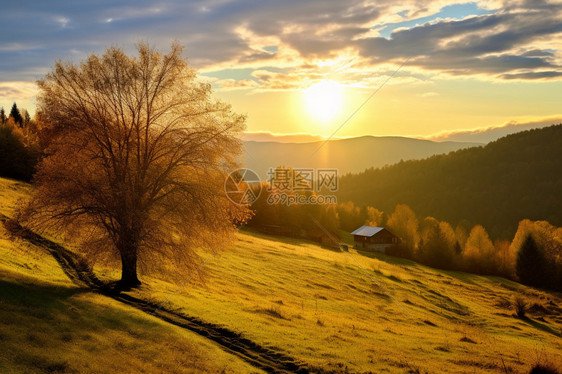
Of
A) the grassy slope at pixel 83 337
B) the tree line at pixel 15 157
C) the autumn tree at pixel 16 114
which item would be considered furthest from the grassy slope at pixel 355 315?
the autumn tree at pixel 16 114

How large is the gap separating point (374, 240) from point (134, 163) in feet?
288

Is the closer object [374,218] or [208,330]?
[208,330]

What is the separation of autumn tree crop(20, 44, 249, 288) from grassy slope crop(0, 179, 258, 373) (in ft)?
13.4

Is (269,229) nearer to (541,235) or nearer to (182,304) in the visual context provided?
(182,304)

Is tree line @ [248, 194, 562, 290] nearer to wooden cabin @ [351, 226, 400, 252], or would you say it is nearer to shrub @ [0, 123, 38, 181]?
wooden cabin @ [351, 226, 400, 252]

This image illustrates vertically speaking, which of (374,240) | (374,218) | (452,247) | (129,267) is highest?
(129,267)

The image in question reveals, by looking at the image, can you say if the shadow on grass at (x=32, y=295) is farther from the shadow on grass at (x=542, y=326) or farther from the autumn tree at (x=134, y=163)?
the shadow on grass at (x=542, y=326)

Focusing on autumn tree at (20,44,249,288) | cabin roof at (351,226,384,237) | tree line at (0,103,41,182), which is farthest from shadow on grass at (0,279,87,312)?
cabin roof at (351,226,384,237)

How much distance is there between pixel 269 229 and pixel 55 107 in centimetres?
7522

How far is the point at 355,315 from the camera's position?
115 feet

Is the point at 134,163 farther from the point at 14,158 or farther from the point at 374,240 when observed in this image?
the point at 374,240

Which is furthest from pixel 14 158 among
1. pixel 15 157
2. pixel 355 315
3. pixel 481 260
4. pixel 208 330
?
pixel 481 260

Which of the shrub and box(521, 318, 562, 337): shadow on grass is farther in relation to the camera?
the shrub

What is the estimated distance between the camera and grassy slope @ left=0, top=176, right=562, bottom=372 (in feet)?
74.5
